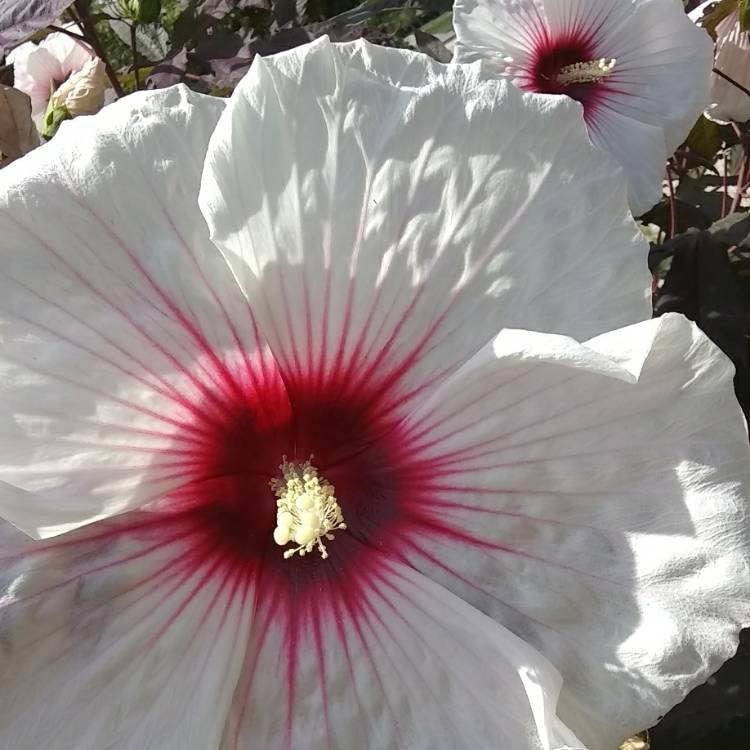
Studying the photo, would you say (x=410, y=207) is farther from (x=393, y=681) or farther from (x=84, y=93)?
(x=84, y=93)

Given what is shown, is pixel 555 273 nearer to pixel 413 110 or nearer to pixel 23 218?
pixel 413 110

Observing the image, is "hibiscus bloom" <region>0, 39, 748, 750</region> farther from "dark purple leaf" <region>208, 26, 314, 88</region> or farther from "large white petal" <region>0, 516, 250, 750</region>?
"dark purple leaf" <region>208, 26, 314, 88</region>

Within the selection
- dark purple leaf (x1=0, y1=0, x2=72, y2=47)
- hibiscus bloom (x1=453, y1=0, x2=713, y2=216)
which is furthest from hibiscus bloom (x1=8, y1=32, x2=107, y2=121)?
hibiscus bloom (x1=453, y1=0, x2=713, y2=216)

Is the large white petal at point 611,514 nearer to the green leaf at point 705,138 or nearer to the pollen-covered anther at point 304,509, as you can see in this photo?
the pollen-covered anther at point 304,509

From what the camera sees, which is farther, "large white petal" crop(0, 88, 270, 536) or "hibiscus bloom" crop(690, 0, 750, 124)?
"hibiscus bloom" crop(690, 0, 750, 124)

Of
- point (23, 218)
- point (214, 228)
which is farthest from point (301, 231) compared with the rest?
point (23, 218)

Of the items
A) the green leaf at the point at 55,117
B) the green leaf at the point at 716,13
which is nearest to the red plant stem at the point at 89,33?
the green leaf at the point at 55,117
